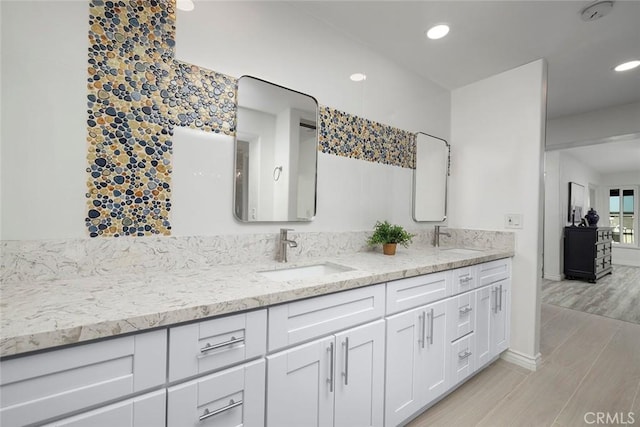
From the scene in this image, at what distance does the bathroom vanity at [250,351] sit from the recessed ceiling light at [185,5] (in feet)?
4.03

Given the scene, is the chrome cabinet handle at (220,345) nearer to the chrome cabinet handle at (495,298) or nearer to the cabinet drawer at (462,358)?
the cabinet drawer at (462,358)

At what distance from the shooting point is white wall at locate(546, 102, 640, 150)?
10.2 ft

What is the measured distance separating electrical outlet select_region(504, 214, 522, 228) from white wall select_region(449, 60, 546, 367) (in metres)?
0.03

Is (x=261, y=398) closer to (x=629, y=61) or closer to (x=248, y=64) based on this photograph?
(x=248, y=64)

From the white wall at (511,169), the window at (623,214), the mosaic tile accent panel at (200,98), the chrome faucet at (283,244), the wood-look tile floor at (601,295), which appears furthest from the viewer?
the window at (623,214)

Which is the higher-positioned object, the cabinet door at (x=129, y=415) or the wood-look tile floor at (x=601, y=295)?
the cabinet door at (x=129, y=415)

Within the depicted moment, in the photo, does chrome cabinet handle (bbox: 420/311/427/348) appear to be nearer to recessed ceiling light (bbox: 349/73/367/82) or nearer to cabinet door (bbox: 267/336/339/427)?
cabinet door (bbox: 267/336/339/427)

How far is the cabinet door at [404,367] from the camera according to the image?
4.64 feet

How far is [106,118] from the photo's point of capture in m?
1.17

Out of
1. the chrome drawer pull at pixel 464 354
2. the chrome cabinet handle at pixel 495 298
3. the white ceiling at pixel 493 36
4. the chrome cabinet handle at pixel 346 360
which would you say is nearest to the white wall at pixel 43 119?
the chrome cabinet handle at pixel 346 360

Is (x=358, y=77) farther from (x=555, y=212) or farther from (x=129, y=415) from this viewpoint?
(x=555, y=212)

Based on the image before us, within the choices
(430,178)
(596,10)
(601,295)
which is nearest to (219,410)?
(430,178)

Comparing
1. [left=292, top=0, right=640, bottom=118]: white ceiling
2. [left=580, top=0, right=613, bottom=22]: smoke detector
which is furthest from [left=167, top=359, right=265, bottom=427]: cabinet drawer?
[left=580, top=0, right=613, bottom=22]: smoke detector

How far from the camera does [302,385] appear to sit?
110 cm
